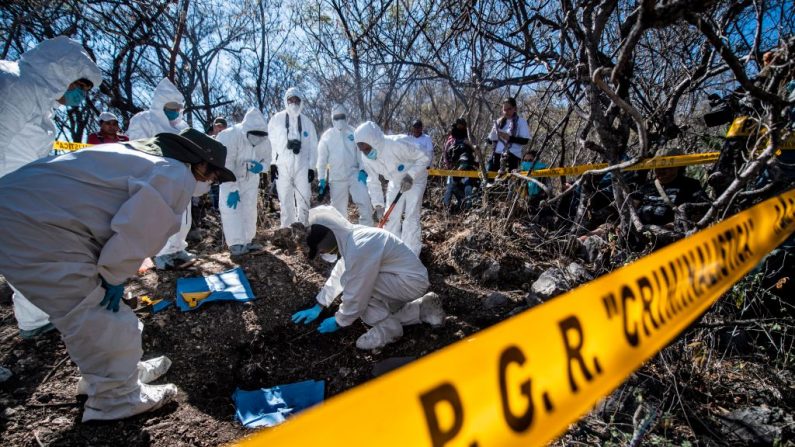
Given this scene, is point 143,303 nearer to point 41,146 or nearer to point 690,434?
point 41,146

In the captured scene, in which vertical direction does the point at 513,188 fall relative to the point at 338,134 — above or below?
below

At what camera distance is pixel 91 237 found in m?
1.99

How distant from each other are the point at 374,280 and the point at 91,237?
5.74ft

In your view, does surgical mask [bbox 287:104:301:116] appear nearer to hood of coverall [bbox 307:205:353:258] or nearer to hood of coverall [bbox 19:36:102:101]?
hood of coverall [bbox 19:36:102:101]

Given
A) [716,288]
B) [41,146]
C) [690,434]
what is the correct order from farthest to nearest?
[41,146] → [690,434] → [716,288]

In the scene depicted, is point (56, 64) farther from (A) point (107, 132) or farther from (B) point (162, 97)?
(A) point (107, 132)

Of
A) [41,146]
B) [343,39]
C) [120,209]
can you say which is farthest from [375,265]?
[343,39]

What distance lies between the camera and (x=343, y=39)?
1049cm

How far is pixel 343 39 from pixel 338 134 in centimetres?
615

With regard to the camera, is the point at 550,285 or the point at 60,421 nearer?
the point at 60,421

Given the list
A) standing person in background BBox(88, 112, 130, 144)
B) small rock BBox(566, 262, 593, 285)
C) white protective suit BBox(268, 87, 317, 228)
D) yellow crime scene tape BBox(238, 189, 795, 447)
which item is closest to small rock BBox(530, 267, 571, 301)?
small rock BBox(566, 262, 593, 285)

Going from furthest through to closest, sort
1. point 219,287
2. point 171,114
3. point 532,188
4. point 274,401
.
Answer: point 532,188
point 171,114
point 219,287
point 274,401

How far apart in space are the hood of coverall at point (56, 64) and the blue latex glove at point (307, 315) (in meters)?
2.67

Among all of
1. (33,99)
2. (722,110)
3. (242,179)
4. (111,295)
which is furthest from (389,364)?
(722,110)
